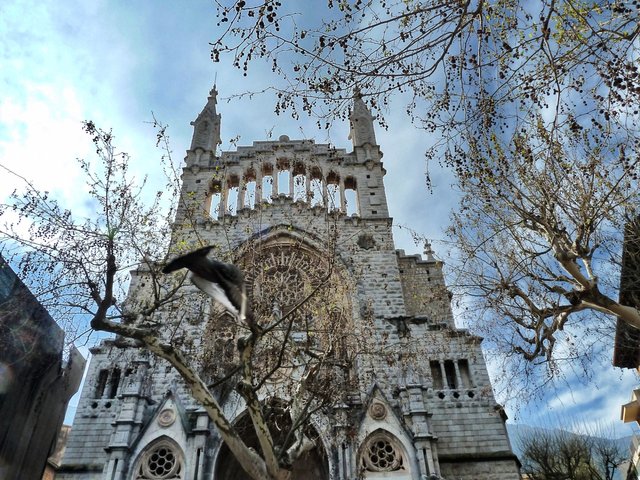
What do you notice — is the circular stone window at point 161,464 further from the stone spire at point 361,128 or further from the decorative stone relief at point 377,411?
the stone spire at point 361,128

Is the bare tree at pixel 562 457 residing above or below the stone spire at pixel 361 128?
below

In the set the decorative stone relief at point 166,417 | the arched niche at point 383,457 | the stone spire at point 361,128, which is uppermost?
the stone spire at point 361,128

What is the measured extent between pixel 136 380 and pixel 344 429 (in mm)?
6147

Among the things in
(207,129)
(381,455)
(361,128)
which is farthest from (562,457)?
(207,129)

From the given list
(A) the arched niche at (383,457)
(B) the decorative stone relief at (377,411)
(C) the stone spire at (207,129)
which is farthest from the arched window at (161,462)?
(C) the stone spire at (207,129)

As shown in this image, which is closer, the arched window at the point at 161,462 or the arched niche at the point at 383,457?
the arched niche at the point at 383,457

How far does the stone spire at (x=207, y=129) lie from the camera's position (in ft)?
76.9

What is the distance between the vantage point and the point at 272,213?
65.9ft

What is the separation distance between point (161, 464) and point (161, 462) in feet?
0.19

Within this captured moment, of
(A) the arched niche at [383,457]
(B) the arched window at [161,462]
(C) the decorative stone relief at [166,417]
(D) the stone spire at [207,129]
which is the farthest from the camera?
(D) the stone spire at [207,129]

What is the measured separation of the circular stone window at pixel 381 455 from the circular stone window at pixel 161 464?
197 inches

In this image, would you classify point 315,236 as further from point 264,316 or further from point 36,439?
point 36,439

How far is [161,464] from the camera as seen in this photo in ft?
43.6

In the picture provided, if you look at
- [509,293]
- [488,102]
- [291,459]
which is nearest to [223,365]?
[291,459]
